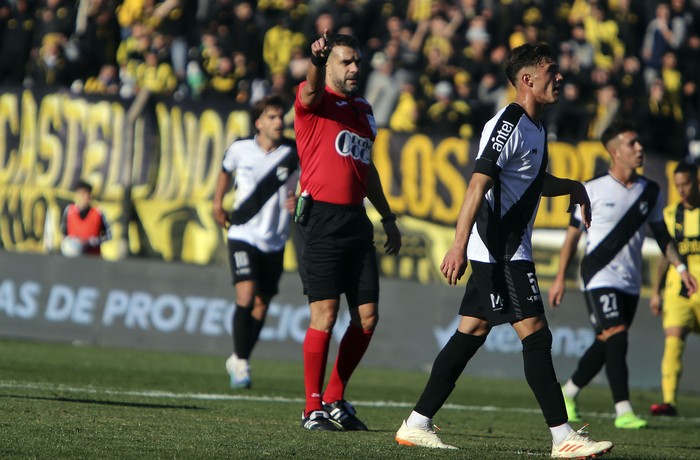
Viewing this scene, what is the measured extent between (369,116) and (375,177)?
17.0 inches

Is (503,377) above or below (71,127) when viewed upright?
below

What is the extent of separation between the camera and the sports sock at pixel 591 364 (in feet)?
33.7

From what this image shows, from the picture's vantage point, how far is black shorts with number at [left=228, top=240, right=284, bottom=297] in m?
11.1

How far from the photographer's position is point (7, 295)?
15.1 m

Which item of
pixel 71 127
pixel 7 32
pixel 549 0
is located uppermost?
pixel 549 0

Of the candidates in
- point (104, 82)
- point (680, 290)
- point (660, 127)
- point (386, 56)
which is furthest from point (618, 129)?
point (660, 127)

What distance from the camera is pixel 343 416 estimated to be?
7820 millimetres

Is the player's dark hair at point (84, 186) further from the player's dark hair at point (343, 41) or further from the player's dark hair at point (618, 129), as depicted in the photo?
the player's dark hair at point (343, 41)

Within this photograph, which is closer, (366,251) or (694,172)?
(366,251)

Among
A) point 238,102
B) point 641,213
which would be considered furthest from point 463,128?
point 641,213

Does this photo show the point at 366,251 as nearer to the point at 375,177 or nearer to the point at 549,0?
the point at 375,177

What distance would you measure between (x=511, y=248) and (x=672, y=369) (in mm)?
5185

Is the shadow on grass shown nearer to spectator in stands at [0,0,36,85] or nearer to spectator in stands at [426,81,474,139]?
spectator in stands at [426,81,474,139]

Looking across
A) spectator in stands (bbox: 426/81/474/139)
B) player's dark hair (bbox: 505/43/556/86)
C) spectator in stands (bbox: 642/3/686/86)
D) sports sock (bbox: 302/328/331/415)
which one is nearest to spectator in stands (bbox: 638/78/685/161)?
spectator in stands (bbox: 642/3/686/86)
